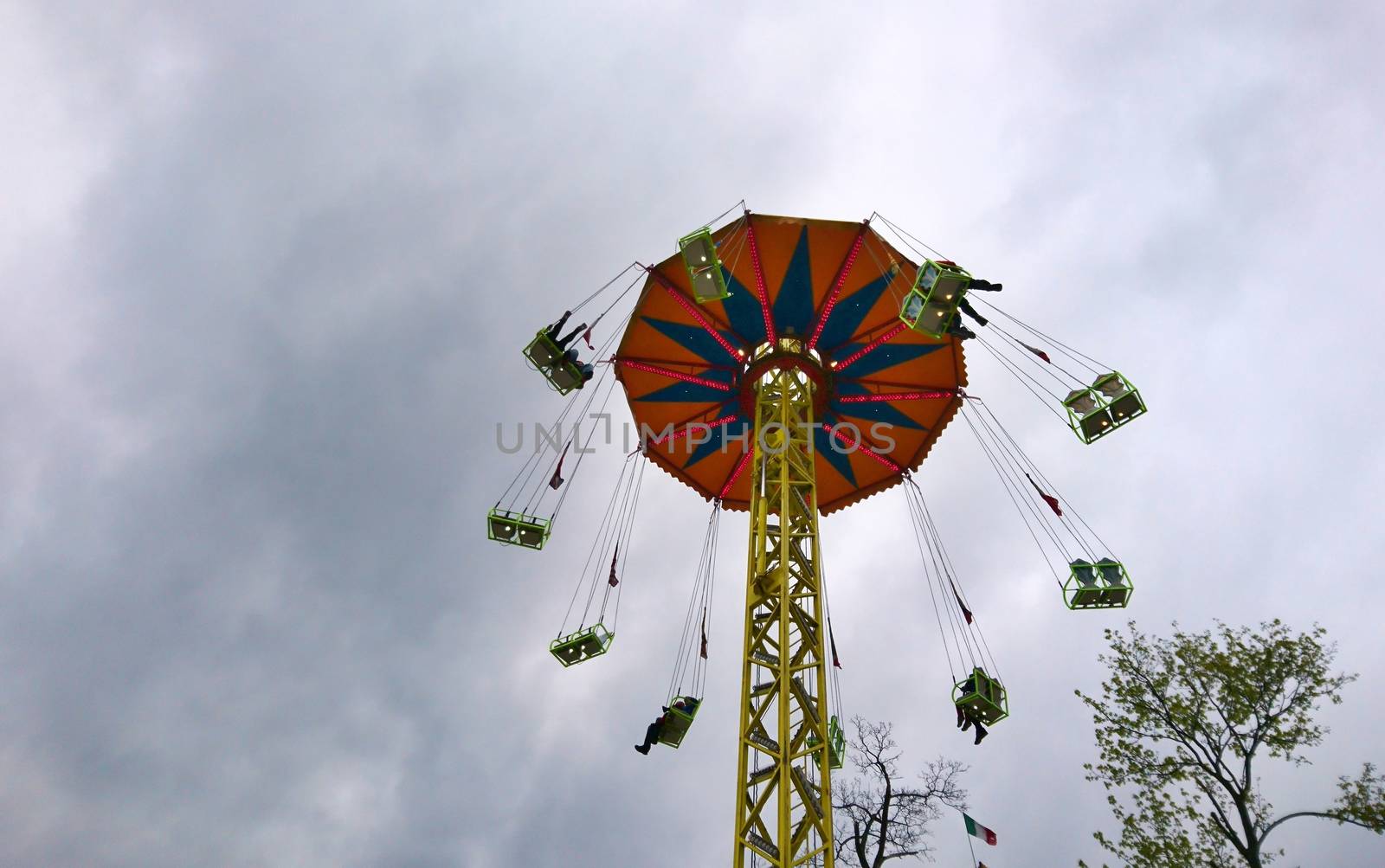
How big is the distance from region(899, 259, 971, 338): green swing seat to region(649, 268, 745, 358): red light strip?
4.63 m

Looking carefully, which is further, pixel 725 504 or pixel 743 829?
pixel 725 504

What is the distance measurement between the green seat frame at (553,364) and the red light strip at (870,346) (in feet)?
19.2

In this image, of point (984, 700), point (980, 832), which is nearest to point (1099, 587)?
point (984, 700)

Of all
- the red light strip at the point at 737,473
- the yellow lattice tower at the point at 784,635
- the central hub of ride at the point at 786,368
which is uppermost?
the red light strip at the point at 737,473

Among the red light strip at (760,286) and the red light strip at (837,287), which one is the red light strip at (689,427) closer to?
the red light strip at (760,286)

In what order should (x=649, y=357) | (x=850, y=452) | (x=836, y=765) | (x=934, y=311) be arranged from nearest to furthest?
(x=934, y=311), (x=836, y=765), (x=649, y=357), (x=850, y=452)

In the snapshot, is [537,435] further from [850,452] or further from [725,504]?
[850,452]

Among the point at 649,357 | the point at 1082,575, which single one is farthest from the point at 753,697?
the point at 649,357

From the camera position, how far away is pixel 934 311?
39.6 ft

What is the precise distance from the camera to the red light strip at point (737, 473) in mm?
18766

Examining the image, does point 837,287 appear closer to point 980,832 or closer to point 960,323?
point 960,323

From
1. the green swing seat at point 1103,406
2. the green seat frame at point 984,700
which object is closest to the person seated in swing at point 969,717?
the green seat frame at point 984,700

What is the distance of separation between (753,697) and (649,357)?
7.69 m

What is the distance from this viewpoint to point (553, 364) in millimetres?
14086
